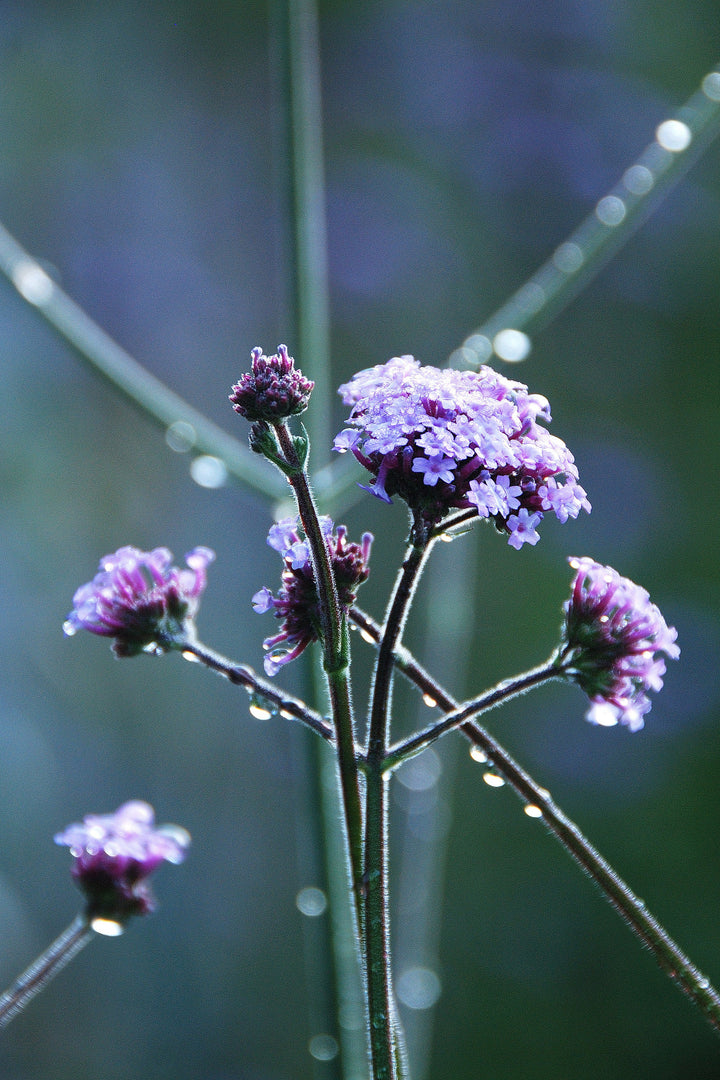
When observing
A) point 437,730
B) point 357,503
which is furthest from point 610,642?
point 357,503

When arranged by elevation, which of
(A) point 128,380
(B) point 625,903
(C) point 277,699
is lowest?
(B) point 625,903

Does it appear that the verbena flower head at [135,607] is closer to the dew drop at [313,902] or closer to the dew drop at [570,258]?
the dew drop at [313,902]

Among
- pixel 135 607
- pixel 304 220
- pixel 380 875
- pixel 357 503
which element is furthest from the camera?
pixel 357 503

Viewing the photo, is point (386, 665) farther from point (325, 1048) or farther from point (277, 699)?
point (325, 1048)

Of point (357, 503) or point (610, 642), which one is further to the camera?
point (357, 503)

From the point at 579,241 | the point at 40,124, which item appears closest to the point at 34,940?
the point at 579,241
